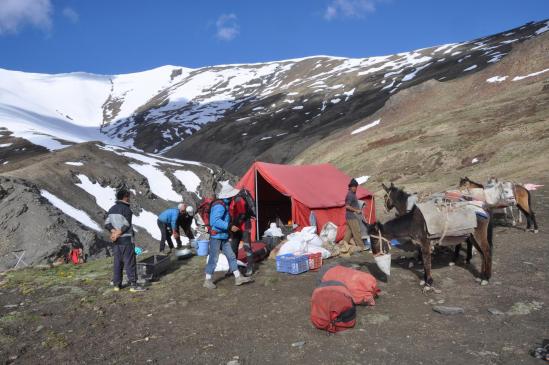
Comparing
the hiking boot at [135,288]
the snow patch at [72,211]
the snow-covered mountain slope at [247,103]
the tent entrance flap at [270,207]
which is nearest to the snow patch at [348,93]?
the snow-covered mountain slope at [247,103]

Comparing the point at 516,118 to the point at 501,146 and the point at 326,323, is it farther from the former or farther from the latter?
the point at 326,323

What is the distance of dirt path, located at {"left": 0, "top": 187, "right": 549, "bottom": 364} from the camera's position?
17.9 feet

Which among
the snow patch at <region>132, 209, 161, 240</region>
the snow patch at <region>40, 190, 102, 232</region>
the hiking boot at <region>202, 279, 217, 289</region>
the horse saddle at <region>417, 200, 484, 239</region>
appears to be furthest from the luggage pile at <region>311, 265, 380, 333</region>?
the snow patch at <region>132, 209, 161, 240</region>

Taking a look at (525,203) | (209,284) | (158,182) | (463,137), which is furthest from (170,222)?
(158,182)

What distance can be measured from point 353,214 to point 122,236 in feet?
19.2

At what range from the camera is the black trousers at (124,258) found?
8.56 m

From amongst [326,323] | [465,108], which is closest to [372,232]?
[326,323]

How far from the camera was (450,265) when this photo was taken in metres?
9.00

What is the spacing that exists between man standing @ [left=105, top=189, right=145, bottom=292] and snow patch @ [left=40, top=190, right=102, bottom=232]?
1785 cm

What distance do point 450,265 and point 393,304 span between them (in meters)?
2.65

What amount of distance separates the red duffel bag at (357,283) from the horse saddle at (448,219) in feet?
5.36

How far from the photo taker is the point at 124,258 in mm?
8641

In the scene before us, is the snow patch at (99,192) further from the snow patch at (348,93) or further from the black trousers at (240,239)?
the snow patch at (348,93)

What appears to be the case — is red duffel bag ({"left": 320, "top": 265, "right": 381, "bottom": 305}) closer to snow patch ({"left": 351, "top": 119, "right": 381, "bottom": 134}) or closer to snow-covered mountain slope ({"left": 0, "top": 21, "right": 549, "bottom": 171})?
snow patch ({"left": 351, "top": 119, "right": 381, "bottom": 134})
